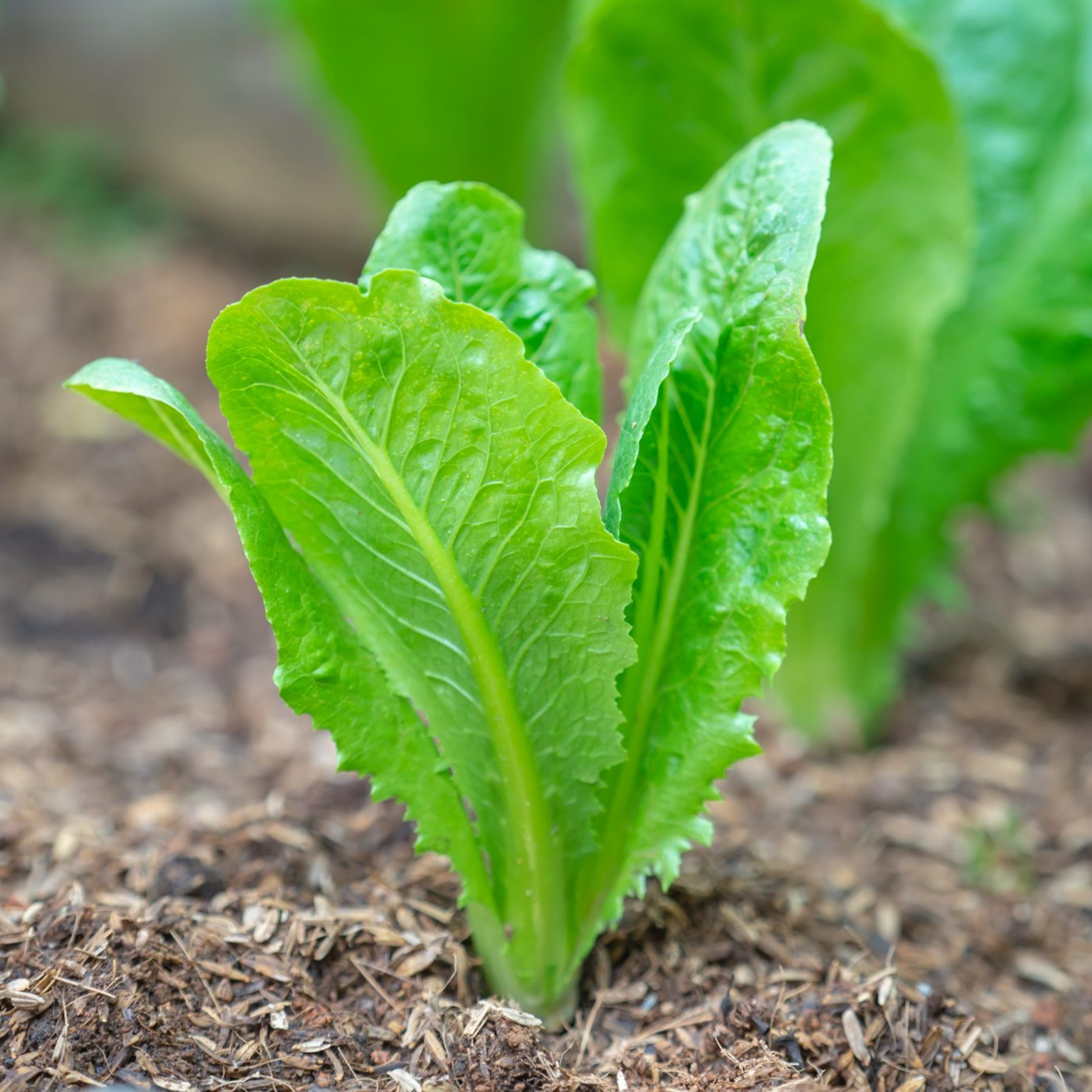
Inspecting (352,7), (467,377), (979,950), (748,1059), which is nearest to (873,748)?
(979,950)

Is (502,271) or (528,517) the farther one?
(502,271)

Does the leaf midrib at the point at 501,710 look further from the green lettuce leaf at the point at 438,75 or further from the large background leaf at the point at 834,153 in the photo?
the green lettuce leaf at the point at 438,75

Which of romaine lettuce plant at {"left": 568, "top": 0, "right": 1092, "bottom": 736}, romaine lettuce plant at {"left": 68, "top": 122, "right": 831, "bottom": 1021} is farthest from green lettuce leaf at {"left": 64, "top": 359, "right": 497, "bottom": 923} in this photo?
romaine lettuce plant at {"left": 568, "top": 0, "right": 1092, "bottom": 736}

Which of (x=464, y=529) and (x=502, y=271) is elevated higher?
(x=502, y=271)

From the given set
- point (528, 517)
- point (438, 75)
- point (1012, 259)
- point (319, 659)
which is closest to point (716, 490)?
point (528, 517)

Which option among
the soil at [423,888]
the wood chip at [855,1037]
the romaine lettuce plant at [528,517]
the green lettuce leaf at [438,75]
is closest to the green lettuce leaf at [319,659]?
the romaine lettuce plant at [528,517]

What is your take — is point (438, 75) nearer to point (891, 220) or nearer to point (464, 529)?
point (891, 220)

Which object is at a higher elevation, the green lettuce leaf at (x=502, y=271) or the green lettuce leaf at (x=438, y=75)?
the green lettuce leaf at (x=502, y=271)

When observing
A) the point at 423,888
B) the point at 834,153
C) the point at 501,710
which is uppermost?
the point at 834,153
